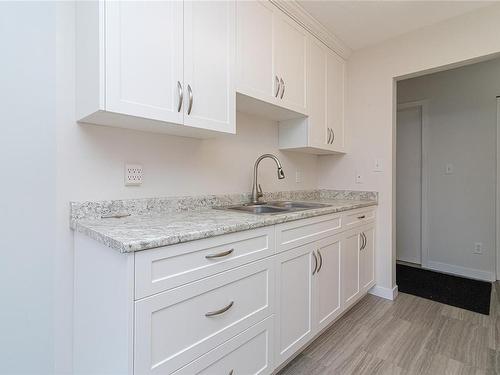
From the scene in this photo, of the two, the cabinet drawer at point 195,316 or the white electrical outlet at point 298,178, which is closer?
the cabinet drawer at point 195,316

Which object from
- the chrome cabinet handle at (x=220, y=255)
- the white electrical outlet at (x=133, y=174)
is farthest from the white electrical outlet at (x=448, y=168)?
the white electrical outlet at (x=133, y=174)

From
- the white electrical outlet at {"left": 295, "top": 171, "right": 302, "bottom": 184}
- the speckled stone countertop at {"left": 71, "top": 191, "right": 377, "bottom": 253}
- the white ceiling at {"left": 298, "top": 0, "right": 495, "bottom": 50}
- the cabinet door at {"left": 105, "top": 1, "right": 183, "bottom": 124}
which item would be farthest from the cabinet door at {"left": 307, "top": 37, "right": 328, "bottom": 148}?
the cabinet door at {"left": 105, "top": 1, "right": 183, "bottom": 124}

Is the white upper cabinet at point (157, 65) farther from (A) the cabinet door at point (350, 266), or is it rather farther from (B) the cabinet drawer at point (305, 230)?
(A) the cabinet door at point (350, 266)

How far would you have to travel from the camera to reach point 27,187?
110 centimetres

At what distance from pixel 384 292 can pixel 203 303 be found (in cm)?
203

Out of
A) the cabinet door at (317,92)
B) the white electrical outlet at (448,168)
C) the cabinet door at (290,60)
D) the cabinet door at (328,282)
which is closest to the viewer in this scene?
the cabinet door at (328,282)

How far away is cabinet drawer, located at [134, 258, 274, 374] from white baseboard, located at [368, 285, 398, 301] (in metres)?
1.64

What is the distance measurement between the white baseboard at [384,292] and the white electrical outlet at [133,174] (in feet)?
7.31

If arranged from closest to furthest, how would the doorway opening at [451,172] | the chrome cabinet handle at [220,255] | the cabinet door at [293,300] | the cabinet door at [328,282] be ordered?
the chrome cabinet handle at [220,255]
the cabinet door at [293,300]
the cabinet door at [328,282]
the doorway opening at [451,172]

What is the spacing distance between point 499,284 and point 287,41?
3.09 metres

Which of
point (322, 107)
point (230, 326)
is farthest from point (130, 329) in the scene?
point (322, 107)

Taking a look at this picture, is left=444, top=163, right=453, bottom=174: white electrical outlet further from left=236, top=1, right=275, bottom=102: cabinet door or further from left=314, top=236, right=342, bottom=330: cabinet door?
left=236, top=1, right=275, bottom=102: cabinet door

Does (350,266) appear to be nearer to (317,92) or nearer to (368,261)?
(368,261)

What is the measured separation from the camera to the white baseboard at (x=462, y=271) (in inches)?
109
